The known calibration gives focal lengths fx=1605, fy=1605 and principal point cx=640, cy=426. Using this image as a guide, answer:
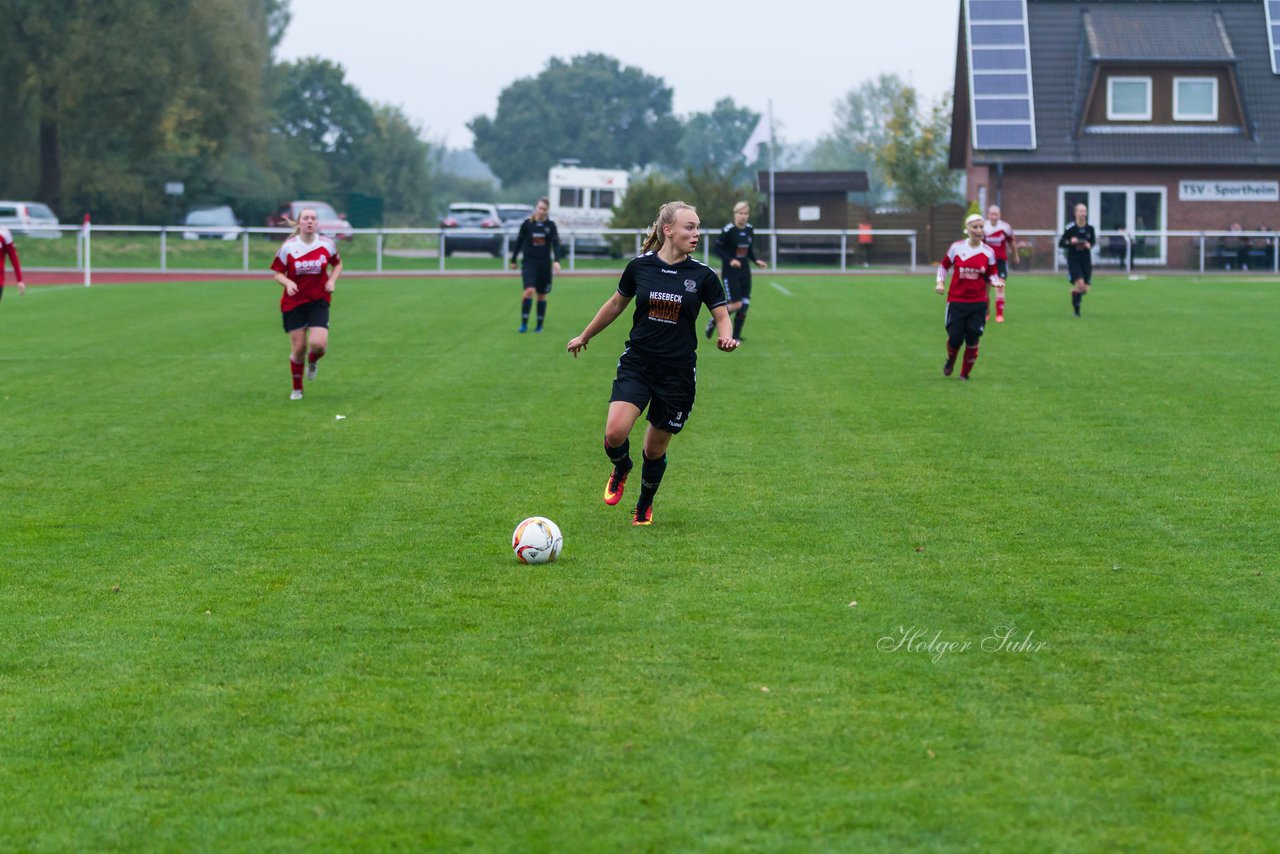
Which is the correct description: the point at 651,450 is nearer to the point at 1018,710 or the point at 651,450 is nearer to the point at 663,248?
the point at 663,248

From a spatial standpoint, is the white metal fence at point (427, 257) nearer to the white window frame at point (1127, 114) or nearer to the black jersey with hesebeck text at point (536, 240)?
the white window frame at point (1127, 114)

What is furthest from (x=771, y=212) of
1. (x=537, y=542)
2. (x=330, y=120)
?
(x=330, y=120)

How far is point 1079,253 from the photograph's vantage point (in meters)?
26.0

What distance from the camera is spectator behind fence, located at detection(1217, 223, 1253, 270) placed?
43250 mm

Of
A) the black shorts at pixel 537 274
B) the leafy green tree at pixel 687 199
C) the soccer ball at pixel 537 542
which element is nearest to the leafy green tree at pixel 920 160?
the leafy green tree at pixel 687 199

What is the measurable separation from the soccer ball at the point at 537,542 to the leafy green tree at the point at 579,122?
372 feet

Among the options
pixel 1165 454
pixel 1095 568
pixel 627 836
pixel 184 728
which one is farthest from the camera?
pixel 1165 454

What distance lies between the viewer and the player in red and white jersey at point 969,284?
16.7 m

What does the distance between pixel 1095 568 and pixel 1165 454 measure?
413cm

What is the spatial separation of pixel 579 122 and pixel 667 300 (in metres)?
121

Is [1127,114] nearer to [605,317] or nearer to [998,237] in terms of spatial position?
[998,237]

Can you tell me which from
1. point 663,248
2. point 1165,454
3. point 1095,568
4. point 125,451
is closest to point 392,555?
point 663,248

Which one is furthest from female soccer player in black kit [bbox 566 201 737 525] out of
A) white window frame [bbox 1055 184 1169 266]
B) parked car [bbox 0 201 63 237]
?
white window frame [bbox 1055 184 1169 266]

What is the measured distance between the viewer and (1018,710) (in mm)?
5812
